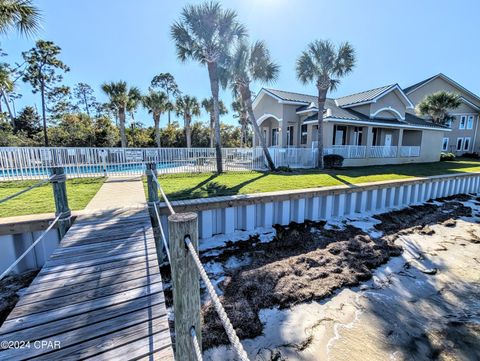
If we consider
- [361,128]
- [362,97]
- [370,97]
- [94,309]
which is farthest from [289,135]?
[94,309]

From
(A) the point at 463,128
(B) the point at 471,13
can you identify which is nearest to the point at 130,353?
(B) the point at 471,13

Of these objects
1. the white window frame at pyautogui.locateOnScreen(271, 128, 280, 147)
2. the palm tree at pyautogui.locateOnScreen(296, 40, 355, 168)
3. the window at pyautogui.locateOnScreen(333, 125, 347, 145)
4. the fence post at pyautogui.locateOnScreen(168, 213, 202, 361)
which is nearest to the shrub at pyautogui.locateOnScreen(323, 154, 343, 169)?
the palm tree at pyautogui.locateOnScreen(296, 40, 355, 168)

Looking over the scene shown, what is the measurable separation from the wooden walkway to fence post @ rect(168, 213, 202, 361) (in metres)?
0.53

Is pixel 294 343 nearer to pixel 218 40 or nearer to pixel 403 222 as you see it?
pixel 403 222

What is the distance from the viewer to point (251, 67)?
13.1 m

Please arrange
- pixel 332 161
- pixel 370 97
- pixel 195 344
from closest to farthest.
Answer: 1. pixel 195 344
2. pixel 332 161
3. pixel 370 97

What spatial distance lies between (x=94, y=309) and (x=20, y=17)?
11.0 meters

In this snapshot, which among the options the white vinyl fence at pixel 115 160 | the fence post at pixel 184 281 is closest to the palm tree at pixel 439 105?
the white vinyl fence at pixel 115 160

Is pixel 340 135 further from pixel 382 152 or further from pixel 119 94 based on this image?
pixel 119 94

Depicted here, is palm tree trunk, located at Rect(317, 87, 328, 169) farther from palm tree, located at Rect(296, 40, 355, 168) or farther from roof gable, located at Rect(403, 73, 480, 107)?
roof gable, located at Rect(403, 73, 480, 107)

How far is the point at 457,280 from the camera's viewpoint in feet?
15.9

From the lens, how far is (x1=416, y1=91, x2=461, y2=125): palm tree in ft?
75.8

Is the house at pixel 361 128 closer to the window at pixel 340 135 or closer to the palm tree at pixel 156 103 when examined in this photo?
the window at pixel 340 135

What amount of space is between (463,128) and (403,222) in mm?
31814
